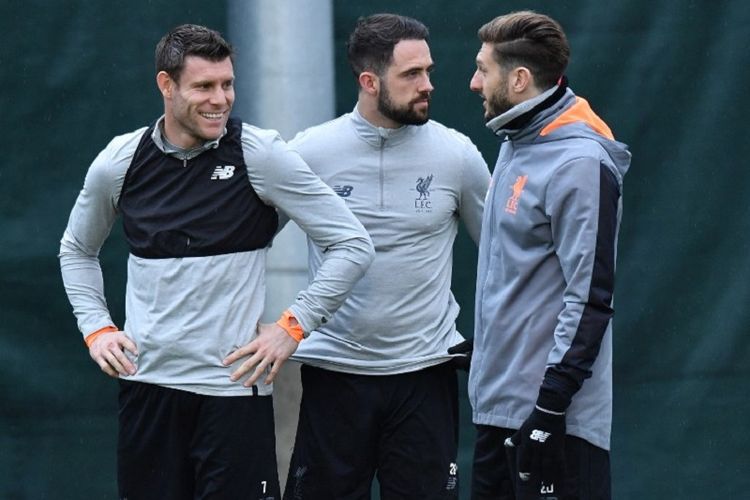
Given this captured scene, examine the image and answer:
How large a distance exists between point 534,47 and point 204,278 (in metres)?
1.08

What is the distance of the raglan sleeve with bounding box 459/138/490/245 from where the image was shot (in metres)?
4.54

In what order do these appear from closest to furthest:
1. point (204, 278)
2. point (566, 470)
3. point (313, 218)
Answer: point (566, 470)
point (204, 278)
point (313, 218)

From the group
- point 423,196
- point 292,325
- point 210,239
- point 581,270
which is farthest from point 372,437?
point 581,270

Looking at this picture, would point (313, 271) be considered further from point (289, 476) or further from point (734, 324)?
point (734, 324)

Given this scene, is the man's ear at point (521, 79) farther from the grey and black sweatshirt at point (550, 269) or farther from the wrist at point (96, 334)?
the wrist at point (96, 334)

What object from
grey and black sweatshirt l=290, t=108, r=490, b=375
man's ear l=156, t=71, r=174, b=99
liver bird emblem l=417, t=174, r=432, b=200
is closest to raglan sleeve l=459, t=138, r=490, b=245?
grey and black sweatshirt l=290, t=108, r=490, b=375

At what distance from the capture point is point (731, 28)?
17.7 ft

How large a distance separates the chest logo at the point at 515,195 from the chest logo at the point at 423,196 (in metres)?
0.65

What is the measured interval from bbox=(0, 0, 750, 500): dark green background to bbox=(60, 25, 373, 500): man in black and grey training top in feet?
3.24

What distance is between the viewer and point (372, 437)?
14.9 ft

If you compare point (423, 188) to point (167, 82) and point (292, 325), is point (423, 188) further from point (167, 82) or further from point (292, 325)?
point (167, 82)

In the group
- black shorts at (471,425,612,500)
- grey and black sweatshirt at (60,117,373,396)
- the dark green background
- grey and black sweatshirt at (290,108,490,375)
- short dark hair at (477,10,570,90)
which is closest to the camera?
black shorts at (471,425,612,500)

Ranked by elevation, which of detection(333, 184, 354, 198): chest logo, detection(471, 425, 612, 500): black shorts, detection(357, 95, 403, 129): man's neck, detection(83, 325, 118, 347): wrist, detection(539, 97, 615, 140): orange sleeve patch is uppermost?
detection(357, 95, 403, 129): man's neck

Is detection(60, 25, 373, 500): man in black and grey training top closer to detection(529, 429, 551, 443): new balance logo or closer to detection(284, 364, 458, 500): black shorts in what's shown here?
detection(284, 364, 458, 500): black shorts
